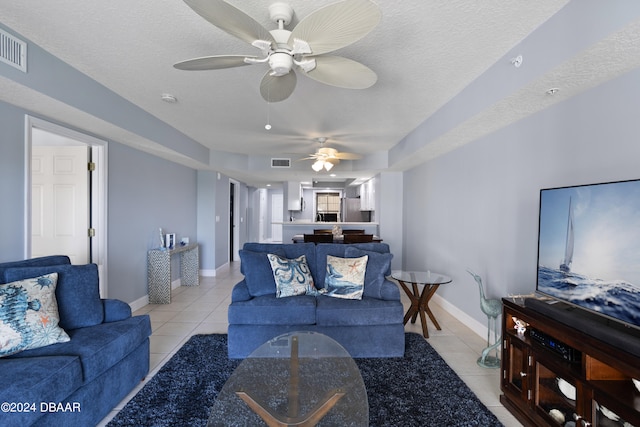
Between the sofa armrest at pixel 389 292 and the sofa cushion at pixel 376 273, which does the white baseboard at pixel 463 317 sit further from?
the sofa cushion at pixel 376 273

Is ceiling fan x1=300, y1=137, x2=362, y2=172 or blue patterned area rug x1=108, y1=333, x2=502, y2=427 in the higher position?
ceiling fan x1=300, y1=137, x2=362, y2=172

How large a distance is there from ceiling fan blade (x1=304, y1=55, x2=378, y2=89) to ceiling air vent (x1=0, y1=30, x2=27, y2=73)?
1.99 metres

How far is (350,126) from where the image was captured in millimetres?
4109

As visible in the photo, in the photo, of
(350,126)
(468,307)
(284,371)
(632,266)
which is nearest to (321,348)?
(284,371)

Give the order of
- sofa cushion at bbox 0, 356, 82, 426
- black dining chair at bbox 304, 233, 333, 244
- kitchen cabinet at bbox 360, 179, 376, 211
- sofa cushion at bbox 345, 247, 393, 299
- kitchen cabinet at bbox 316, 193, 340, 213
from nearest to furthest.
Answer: sofa cushion at bbox 0, 356, 82, 426 → sofa cushion at bbox 345, 247, 393, 299 → black dining chair at bbox 304, 233, 333, 244 → kitchen cabinet at bbox 360, 179, 376, 211 → kitchen cabinet at bbox 316, 193, 340, 213

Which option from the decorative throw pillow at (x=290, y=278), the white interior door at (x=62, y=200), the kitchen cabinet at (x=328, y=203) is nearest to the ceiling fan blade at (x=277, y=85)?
the decorative throw pillow at (x=290, y=278)

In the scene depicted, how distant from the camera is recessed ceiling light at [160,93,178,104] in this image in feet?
10.1

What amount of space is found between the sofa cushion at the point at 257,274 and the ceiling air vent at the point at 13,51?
219 centimetres

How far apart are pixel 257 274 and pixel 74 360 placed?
60.5 inches

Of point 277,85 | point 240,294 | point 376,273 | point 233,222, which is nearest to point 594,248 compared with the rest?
point 376,273

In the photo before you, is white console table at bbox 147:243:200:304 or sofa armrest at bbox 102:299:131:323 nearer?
sofa armrest at bbox 102:299:131:323

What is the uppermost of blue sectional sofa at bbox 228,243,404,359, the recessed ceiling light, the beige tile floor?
the recessed ceiling light

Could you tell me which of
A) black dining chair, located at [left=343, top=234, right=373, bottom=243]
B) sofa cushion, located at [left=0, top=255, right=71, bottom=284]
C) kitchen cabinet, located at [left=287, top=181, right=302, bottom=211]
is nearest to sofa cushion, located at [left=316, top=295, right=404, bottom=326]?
sofa cushion, located at [left=0, top=255, right=71, bottom=284]

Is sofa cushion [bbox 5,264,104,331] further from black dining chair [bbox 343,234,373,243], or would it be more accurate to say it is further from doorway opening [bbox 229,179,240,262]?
doorway opening [bbox 229,179,240,262]
